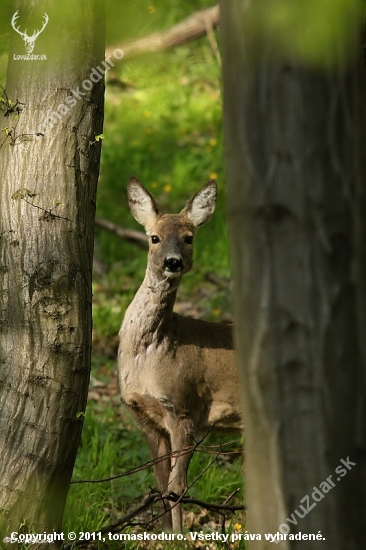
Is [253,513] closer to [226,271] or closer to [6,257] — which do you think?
[6,257]

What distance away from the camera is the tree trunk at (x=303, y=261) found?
2041 mm

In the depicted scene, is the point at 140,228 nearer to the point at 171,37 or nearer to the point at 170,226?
the point at 171,37

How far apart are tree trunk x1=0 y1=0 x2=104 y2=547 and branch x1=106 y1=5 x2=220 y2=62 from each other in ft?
7.21

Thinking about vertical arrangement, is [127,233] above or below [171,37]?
below

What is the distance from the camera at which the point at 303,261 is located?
2.07 metres

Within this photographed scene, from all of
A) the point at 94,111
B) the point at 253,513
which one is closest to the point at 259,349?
the point at 253,513

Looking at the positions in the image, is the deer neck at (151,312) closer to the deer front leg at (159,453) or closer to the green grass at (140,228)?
the deer front leg at (159,453)

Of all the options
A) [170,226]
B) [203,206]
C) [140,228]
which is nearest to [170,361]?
[170,226]

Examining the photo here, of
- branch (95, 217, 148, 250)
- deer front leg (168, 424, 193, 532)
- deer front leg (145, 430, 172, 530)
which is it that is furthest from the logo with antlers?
branch (95, 217, 148, 250)

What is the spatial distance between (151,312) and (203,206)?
0.90 metres

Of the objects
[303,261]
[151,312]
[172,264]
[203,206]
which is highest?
[203,206]

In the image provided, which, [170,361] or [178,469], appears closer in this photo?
[178,469]

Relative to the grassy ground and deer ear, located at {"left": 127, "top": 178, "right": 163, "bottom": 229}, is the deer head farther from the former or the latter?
the grassy ground

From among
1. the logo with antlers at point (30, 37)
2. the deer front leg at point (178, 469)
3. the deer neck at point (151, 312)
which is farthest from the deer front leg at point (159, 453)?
the logo with antlers at point (30, 37)
